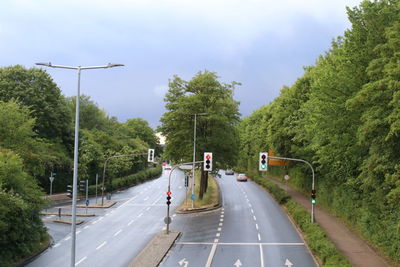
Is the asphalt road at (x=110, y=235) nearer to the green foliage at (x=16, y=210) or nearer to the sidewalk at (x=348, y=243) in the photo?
the green foliage at (x=16, y=210)

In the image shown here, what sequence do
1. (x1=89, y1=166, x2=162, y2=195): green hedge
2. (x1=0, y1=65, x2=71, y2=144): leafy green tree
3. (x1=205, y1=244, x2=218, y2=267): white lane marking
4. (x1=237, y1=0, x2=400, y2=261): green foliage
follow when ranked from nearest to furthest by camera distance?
(x1=237, y1=0, x2=400, y2=261): green foliage, (x1=205, y1=244, x2=218, y2=267): white lane marking, (x1=0, y1=65, x2=71, y2=144): leafy green tree, (x1=89, y1=166, x2=162, y2=195): green hedge

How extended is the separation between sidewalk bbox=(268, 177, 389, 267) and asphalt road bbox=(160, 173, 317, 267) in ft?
7.01

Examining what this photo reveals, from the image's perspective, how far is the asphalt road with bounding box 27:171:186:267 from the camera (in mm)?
24016

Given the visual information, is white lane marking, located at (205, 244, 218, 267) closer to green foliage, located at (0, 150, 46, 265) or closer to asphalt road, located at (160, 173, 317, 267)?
asphalt road, located at (160, 173, 317, 267)

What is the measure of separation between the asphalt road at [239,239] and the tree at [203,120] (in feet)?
21.7

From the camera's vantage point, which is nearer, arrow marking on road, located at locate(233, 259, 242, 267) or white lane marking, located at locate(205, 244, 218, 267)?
arrow marking on road, located at locate(233, 259, 242, 267)

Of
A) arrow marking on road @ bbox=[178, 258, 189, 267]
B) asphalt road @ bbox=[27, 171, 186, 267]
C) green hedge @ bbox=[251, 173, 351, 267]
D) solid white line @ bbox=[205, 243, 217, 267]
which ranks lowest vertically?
asphalt road @ bbox=[27, 171, 186, 267]

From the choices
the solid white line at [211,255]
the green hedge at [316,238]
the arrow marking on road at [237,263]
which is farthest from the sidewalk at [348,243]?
the solid white line at [211,255]

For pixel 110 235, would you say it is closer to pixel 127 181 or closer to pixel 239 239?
pixel 239 239

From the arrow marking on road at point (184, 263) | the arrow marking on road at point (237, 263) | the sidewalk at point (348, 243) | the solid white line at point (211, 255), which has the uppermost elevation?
the sidewalk at point (348, 243)

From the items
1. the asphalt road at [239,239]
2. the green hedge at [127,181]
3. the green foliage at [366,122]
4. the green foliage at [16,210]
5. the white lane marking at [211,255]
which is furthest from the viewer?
the green hedge at [127,181]

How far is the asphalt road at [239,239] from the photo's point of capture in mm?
23297

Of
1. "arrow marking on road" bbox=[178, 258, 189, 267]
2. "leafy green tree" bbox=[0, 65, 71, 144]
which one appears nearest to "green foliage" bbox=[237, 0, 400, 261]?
"arrow marking on road" bbox=[178, 258, 189, 267]

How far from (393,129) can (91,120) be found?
86.9 meters
